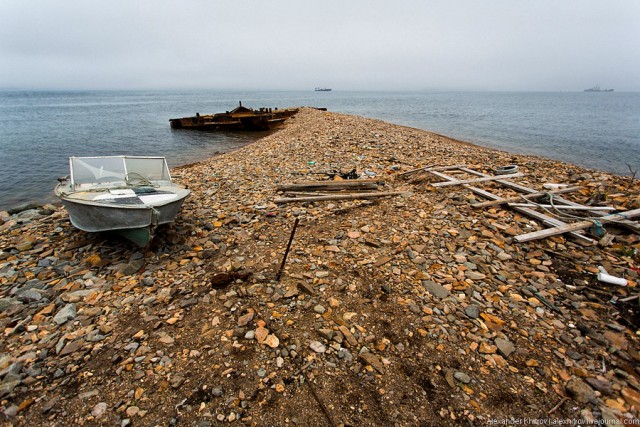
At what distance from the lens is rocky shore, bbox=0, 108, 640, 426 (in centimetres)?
338

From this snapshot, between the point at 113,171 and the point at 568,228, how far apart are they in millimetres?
11510

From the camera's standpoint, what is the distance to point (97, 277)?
5707mm

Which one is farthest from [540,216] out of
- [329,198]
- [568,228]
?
[329,198]

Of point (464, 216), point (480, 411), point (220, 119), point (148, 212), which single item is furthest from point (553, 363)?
point (220, 119)

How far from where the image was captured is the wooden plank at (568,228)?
20.5 feet

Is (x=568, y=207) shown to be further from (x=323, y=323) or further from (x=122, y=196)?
(x=122, y=196)

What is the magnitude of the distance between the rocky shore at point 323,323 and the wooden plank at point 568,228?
0.69ft

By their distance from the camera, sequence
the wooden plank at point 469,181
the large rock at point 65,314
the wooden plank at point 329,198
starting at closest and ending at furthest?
1. the large rock at point 65,314
2. the wooden plank at point 329,198
3. the wooden plank at point 469,181

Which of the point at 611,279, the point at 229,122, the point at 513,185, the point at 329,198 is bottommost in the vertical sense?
the point at 611,279

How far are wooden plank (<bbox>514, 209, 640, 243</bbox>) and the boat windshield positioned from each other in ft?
30.2

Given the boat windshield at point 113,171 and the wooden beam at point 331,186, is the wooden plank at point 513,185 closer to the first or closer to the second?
the wooden beam at point 331,186

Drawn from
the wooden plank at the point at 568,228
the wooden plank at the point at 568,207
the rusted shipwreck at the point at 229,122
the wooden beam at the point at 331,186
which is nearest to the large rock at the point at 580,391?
the wooden plank at the point at 568,228

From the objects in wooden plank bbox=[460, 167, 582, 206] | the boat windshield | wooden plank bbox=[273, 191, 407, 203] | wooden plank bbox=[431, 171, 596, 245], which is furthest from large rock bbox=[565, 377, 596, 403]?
the boat windshield

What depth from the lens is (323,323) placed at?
4422mm
